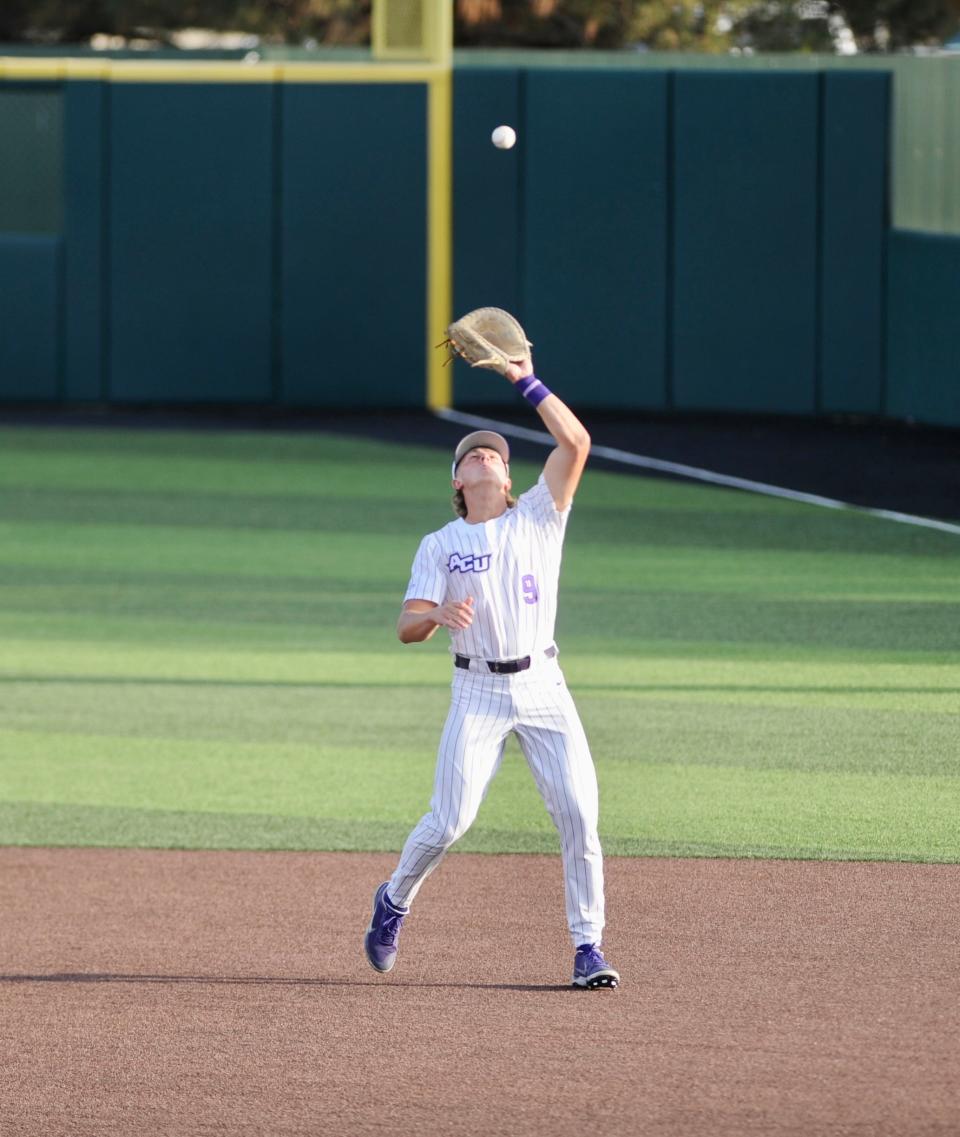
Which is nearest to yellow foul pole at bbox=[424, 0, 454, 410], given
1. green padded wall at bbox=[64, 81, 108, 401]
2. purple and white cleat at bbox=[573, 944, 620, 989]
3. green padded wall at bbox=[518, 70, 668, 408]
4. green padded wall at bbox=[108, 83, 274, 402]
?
green padded wall at bbox=[518, 70, 668, 408]

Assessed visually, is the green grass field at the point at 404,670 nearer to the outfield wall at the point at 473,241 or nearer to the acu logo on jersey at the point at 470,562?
the acu logo on jersey at the point at 470,562

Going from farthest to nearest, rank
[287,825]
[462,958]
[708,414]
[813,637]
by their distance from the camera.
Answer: [708,414]
[813,637]
[287,825]
[462,958]

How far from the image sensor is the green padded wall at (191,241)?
72.5ft

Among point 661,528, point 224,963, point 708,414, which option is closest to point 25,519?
point 661,528

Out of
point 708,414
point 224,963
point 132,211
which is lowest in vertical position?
point 224,963

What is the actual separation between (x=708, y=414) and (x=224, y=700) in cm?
1191

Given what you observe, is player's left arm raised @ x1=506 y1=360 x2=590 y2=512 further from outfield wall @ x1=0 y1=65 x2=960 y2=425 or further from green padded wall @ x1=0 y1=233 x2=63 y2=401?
green padded wall @ x1=0 y1=233 x2=63 y2=401

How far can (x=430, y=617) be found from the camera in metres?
6.04

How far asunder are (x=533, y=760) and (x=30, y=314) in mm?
17693

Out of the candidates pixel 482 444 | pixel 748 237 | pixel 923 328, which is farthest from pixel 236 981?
pixel 748 237

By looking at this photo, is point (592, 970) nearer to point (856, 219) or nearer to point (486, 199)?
point (856, 219)

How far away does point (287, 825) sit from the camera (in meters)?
8.48

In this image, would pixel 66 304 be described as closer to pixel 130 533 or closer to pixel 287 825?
pixel 130 533

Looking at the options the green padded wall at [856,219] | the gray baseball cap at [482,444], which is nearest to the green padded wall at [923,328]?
the green padded wall at [856,219]
